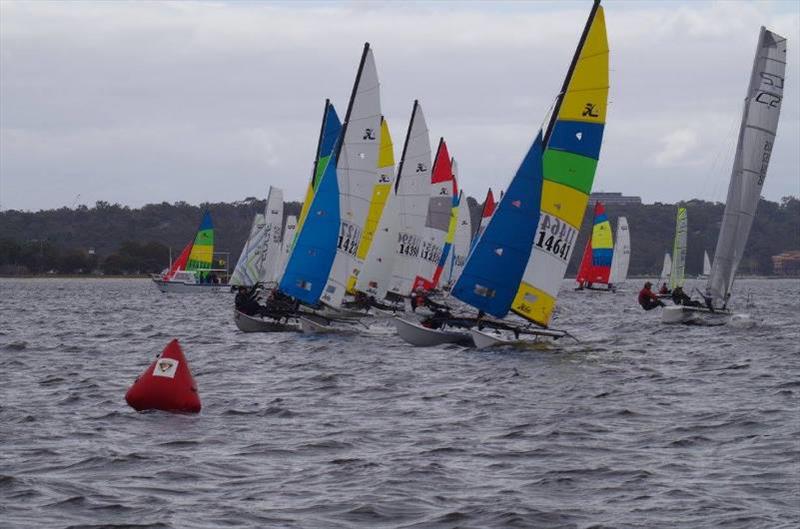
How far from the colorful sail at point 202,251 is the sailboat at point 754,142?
133 feet

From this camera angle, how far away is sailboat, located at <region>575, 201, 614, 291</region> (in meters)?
79.8

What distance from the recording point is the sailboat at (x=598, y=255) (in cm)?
7975

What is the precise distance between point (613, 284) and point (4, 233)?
11141 centimetres

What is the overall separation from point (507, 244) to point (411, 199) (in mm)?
14942

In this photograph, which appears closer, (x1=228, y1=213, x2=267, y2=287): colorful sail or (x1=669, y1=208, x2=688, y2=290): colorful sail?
(x1=669, y1=208, x2=688, y2=290): colorful sail

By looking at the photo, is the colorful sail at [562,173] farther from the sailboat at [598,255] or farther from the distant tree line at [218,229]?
the distant tree line at [218,229]

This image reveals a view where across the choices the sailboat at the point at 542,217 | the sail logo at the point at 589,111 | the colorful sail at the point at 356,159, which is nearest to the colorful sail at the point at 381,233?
the colorful sail at the point at 356,159

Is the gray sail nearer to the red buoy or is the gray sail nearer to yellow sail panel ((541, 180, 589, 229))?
yellow sail panel ((541, 180, 589, 229))

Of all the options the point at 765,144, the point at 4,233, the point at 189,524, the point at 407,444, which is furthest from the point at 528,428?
the point at 4,233

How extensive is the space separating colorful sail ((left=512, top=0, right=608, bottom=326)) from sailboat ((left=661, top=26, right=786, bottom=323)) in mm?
10883

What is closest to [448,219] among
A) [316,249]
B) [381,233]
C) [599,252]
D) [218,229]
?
[381,233]

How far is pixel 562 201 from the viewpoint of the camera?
25.9m

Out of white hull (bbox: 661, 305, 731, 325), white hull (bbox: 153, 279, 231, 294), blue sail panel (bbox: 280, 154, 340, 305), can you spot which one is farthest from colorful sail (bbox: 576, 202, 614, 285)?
blue sail panel (bbox: 280, 154, 340, 305)

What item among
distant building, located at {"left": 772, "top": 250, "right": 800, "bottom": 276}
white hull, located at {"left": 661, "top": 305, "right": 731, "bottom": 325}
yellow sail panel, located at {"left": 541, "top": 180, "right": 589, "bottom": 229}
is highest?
distant building, located at {"left": 772, "top": 250, "right": 800, "bottom": 276}
